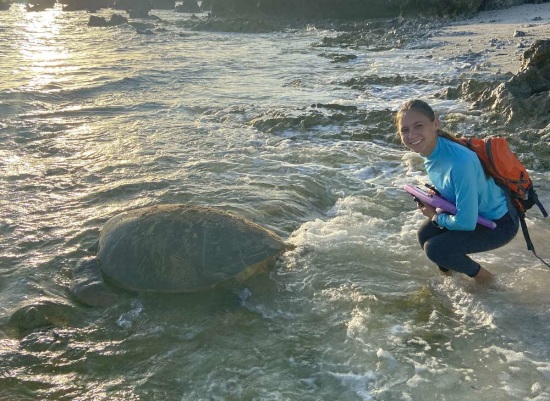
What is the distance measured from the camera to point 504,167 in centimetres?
356

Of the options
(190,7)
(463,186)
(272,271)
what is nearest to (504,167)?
(463,186)

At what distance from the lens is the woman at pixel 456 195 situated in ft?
11.4

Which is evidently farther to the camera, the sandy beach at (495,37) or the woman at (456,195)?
the sandy beach at (495,37)

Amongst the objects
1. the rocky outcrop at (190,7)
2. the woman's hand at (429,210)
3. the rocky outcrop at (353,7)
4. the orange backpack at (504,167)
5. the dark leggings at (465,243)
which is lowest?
the dark leggings at (465,243)

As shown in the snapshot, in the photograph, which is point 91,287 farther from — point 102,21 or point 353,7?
point 102,21

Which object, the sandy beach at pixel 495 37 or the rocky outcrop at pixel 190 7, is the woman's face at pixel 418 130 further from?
the rocky outcrop at pixel 190 7

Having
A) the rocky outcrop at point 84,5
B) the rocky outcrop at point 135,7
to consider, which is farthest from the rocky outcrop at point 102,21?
the rocky outcrop at point 84,5

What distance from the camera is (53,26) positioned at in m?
31.9

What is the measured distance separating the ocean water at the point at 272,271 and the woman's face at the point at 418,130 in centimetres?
130

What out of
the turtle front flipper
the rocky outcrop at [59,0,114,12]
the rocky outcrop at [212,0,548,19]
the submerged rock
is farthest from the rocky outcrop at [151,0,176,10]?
the submerged rock

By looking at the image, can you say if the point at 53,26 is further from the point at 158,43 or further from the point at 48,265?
the point at 48,265

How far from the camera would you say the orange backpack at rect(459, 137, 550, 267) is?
3561 mm

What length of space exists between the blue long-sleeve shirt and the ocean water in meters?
0.74

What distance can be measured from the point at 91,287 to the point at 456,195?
118 inches
